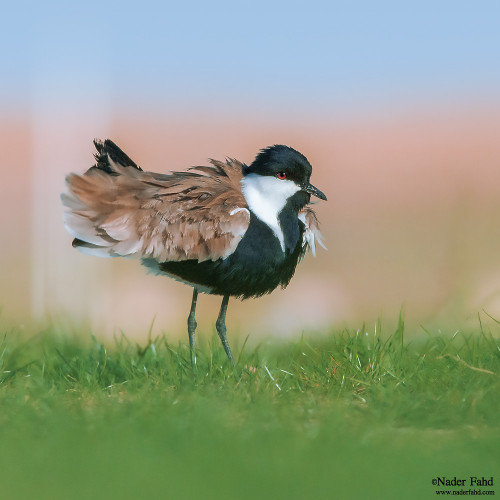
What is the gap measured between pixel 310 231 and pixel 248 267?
2.02ft

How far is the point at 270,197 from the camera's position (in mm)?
4910

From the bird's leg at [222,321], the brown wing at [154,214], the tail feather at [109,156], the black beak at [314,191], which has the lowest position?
the bird's leg at [222,321]

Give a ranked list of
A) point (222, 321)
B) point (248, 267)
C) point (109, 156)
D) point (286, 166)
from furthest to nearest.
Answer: point (222, 321) < point (109, 156) < point (286, 166) < point (248, 267)

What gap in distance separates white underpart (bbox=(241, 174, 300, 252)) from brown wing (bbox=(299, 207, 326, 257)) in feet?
0.86

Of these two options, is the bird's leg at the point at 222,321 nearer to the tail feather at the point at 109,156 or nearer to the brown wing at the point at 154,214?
the brown wing at the point at 154,214

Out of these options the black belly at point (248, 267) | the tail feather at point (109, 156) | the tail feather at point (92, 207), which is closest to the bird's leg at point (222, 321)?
the black belly at point (248, 267)

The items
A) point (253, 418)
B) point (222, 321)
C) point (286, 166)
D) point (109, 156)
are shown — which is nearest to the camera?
point (253, 418)

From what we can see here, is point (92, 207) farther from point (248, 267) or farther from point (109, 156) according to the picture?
point (248, 267)

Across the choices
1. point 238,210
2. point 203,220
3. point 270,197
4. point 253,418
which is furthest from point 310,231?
point 253,418

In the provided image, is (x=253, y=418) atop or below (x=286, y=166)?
below

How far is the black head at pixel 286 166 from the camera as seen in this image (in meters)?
4.88

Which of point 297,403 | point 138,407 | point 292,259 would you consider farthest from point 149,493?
point 292,259

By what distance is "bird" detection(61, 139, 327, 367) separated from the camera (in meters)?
4.73

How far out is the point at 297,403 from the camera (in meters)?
4.13
